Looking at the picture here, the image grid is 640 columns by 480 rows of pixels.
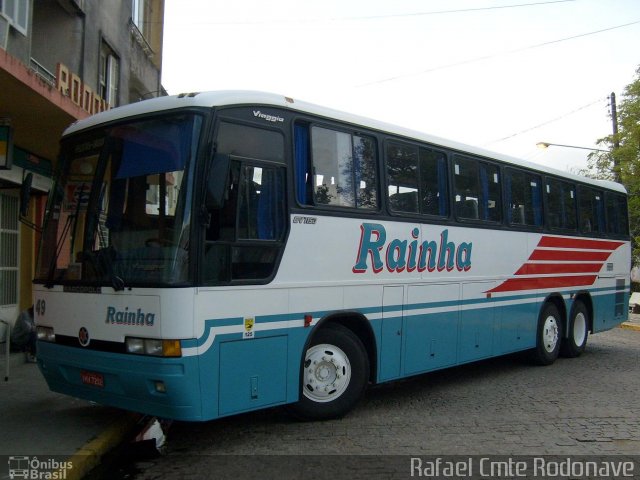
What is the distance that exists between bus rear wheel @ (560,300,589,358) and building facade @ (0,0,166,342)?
364 inches

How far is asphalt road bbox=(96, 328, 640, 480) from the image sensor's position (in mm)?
5176

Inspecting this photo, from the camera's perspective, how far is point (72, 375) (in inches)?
225

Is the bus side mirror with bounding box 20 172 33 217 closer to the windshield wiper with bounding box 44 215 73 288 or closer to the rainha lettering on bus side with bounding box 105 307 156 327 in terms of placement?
the windshield wiper with bounding box 44 215 73 288

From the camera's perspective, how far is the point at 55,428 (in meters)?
5.95

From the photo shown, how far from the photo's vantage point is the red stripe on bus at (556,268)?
9.83 metres

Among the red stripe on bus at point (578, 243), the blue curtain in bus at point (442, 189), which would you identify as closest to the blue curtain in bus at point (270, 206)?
the blue curtain in bus at point (442, 189)

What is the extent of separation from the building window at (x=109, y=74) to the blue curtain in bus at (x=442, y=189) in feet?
29.8

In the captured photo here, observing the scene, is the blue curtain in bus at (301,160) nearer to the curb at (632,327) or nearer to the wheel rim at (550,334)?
the wheel rim at (550,334)

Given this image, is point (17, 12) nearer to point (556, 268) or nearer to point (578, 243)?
point (556, 268)

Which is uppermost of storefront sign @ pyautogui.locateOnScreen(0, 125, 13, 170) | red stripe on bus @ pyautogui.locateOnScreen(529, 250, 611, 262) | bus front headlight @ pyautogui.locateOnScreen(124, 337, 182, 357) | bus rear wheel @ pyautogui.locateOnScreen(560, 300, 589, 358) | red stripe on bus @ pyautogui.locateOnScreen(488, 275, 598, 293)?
storefront sign @ pyautogui.locateOnScreen(0, 125, 13, 170)

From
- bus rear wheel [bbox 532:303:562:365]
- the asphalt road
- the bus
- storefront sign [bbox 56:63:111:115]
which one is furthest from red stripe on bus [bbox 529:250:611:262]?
storefront sign [bbox 56:63:111:115]

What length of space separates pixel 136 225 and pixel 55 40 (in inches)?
347

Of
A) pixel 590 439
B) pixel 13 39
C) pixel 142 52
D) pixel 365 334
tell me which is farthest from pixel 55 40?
pixel 590 439

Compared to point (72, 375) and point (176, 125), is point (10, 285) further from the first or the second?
point (176, 125)
